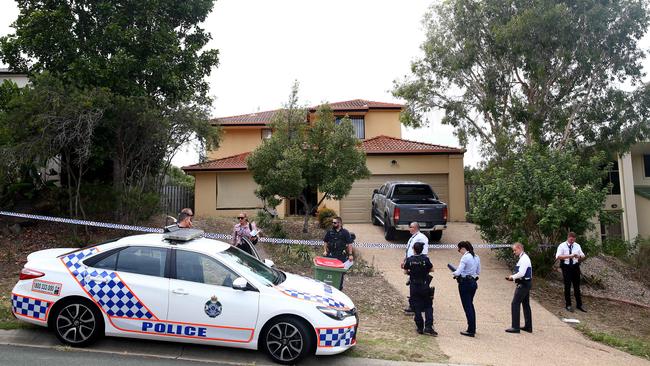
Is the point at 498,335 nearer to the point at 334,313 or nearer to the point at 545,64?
the point at 334,313

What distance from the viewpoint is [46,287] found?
5875 millimetres

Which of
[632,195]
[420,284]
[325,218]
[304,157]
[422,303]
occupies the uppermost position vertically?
[304,157]

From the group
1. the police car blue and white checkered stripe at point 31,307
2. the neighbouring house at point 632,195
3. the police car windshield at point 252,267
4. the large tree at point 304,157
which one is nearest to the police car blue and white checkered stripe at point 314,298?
the police car windshield at point 252,267

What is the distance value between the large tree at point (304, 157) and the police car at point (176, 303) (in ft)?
27.9

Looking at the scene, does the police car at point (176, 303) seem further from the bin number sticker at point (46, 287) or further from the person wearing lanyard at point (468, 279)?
the person wearing lanyard at point (468, 279)

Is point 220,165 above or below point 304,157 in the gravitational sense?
above

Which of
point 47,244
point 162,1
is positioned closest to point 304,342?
point 47,244

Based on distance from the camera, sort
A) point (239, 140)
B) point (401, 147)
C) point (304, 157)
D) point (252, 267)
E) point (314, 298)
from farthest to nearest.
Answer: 1. point (239, 140)
2. point (401, 147)
3. point (304, 157)
4. point (252, 267)
5. point (314, 298)

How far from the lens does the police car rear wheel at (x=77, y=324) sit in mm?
5859

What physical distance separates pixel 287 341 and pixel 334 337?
22.1 inches

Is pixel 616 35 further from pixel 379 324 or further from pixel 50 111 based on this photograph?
pixel 50 111

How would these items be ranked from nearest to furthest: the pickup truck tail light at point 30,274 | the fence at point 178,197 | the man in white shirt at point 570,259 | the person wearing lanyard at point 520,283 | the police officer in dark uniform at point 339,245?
the pickup truck tail light at point 30,274 < the person wearing lanyard at point 520,283 < the police officer in dark uniform at point 339,245 < the man in white shirt at point 570,259 < the fence at point 178,197

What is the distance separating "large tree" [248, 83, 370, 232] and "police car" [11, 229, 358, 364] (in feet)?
27.9

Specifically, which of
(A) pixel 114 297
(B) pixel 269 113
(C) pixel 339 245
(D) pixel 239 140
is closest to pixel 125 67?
(C) pixel 339 245
